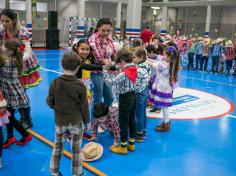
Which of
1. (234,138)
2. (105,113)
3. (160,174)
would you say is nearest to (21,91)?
(105,113)

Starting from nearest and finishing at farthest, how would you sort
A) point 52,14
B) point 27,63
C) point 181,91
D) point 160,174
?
1. point 160,174
2. point 27,63
3. point 181,91
4. point 52,14

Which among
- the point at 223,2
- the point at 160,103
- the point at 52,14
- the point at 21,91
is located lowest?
the point at 160,103

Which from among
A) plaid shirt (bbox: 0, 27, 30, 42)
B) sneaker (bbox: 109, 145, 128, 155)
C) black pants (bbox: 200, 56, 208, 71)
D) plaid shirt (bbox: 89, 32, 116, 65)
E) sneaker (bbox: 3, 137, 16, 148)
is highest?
plaid shirt (bbox: 0, 27, 30, 42)

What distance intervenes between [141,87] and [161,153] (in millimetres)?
973

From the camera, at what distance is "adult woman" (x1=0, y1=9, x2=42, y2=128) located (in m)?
4.04

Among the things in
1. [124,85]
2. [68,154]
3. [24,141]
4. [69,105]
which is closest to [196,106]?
[124,85]

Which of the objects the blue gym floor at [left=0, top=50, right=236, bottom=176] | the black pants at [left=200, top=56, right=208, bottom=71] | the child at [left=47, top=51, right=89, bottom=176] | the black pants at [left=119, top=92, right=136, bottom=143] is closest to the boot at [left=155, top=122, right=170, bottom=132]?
the blue gym floor at [left=0, top=50, right=236, bottom=176]

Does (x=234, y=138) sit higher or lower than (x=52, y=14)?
lower

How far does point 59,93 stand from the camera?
107 inches

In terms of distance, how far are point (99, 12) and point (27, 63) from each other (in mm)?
20294

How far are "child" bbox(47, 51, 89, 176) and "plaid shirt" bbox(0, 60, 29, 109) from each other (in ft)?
3.71

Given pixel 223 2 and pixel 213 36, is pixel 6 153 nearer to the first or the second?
pixel 223 2

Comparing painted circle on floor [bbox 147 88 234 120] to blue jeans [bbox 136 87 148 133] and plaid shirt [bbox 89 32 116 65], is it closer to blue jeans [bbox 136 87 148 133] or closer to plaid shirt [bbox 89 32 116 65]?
blue jeans [bbox 136 87 148 133]

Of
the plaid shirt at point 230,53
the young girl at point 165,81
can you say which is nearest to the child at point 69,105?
the young girl at point 165,81
